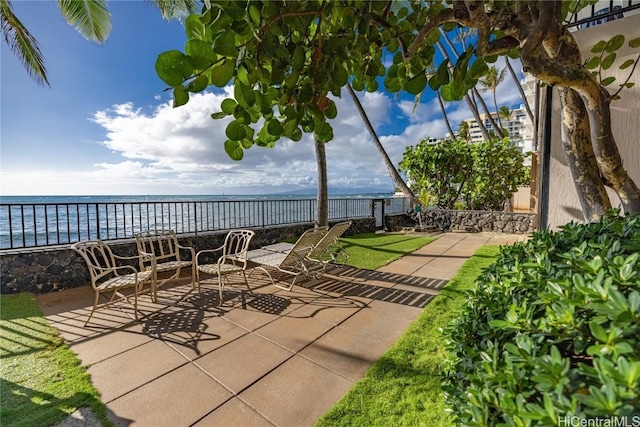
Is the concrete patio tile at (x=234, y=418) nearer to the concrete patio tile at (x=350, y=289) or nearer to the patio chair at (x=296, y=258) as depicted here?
the concrete patio tile at (x=350, y=289)

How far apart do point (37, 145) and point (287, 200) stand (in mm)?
14715

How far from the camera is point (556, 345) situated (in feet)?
2.62

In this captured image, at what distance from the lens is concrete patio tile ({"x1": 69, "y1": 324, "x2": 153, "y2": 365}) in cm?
263

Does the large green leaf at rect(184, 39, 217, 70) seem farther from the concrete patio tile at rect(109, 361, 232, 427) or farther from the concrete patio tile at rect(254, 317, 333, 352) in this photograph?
the concrete patio tile at rect(254, 317, 333, 352)

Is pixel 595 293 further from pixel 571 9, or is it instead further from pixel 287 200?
pixel 287 200

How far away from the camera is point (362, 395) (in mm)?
2074

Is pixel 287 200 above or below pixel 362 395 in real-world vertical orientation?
above

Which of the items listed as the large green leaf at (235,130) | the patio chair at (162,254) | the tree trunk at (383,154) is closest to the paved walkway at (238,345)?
the patio chair at (162,254)

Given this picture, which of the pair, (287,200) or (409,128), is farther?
(409,128)

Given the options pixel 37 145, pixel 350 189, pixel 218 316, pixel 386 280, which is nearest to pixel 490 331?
pixel 218 316

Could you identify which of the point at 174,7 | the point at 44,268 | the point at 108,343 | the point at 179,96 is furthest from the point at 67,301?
the point at 174,7

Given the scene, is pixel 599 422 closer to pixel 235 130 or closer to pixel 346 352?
pixel 235 130

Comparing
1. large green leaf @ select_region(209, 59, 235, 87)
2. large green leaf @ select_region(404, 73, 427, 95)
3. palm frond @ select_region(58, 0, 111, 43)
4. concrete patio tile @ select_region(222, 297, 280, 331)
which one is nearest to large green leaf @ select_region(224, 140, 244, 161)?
large green leaf @ select_region(209, 59, 235, 87)

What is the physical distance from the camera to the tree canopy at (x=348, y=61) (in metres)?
0.95
